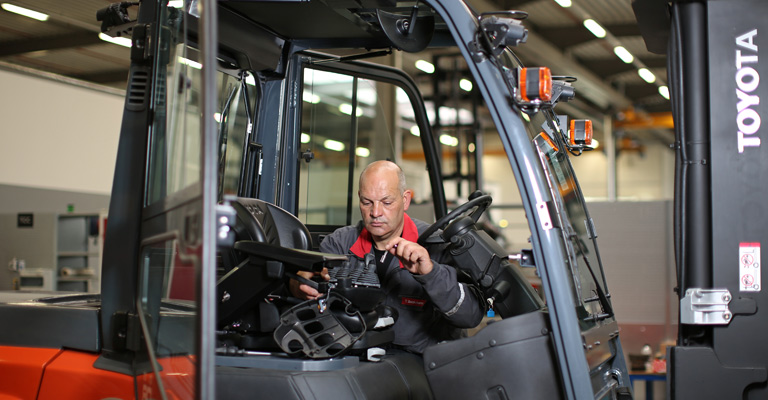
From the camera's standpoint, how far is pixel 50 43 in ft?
44.8

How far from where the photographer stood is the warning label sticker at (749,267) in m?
2.79

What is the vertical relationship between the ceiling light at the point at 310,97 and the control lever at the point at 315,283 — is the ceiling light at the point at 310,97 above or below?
above

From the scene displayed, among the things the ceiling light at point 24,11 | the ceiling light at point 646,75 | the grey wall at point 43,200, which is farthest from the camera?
the ceiling light at point 646,75

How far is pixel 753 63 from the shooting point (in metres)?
2.82

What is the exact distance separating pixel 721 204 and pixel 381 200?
134 cm

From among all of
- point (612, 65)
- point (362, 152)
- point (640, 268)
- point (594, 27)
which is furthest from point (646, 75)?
point (362, 152)

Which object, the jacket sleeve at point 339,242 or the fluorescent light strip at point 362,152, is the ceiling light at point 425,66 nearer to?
the fluorescent light strip at point 362,152

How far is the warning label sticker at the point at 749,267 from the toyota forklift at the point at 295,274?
0.55 m

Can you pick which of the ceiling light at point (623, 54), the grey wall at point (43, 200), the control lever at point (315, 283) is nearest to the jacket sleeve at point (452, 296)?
the control lever at point (315, 283)

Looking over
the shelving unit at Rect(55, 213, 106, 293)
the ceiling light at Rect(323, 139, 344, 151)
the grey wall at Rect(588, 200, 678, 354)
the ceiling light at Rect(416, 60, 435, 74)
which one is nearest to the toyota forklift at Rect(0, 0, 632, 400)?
the ceiling light at Rect(323, 139, 344, 151)

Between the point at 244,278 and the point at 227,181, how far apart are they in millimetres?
707

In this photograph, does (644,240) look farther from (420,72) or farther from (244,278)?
(420,72)

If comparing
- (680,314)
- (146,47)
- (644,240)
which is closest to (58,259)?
(644,240)

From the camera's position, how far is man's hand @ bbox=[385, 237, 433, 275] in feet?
8.89
